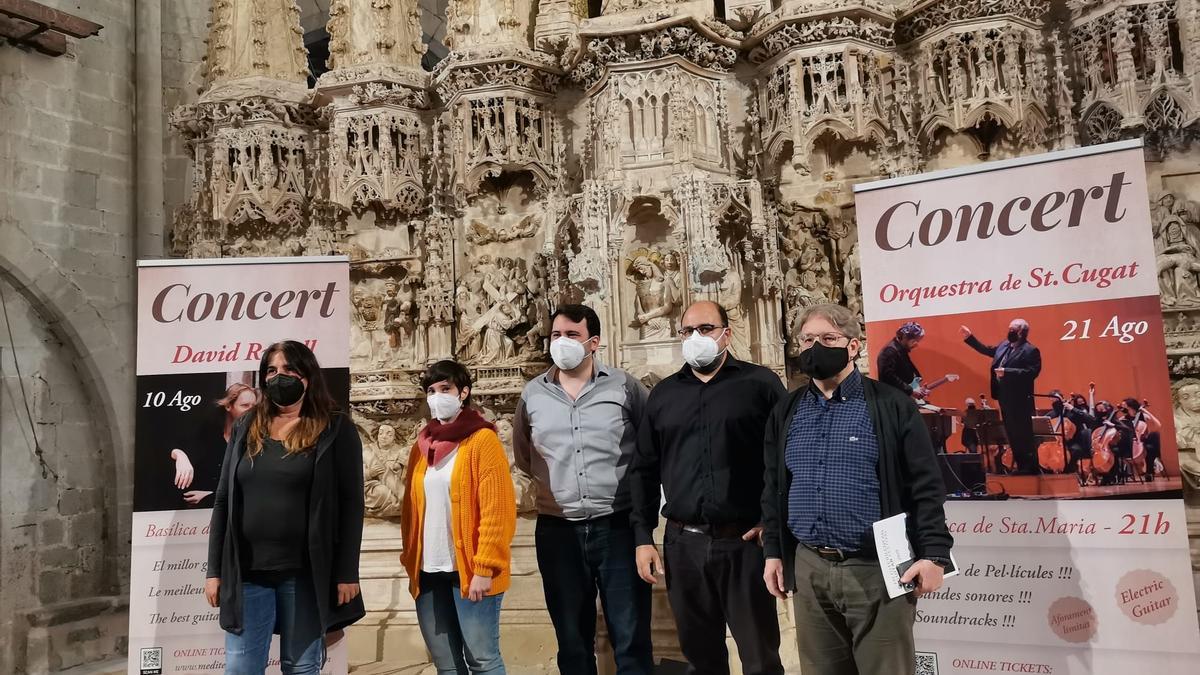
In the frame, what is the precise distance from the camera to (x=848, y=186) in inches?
252

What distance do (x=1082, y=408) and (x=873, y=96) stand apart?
10.9 ft

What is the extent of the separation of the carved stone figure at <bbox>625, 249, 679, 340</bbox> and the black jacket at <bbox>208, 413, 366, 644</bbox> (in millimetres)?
2942

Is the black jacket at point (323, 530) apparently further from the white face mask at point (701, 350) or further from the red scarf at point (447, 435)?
the white face mask at point (701, 350)

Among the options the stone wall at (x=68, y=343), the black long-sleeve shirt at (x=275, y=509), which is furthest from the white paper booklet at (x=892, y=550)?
the stone wall at (x=68, y=343)

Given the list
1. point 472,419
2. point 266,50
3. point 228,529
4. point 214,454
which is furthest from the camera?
point 266,50

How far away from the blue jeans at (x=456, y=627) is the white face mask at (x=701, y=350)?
1.25 meters

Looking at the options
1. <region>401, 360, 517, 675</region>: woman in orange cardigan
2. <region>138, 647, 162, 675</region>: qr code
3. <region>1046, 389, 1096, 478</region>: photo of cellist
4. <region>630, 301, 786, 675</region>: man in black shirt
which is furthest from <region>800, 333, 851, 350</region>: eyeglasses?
<region>138, 647, 162, 675</region>: qr code

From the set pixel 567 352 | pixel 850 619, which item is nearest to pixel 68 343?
pixel 567 352

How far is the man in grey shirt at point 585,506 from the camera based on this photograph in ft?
12.1

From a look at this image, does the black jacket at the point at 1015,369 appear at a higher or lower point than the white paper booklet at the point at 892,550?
higher

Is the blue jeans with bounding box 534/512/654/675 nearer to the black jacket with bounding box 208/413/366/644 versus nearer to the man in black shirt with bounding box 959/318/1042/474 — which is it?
the black jacket with bounding box 208/413/366/644

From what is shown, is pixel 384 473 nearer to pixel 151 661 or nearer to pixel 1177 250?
pixel 151 661

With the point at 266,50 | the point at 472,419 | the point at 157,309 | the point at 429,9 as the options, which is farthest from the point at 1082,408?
the point at 429,9

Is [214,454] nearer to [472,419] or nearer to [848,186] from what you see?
[472,419]
